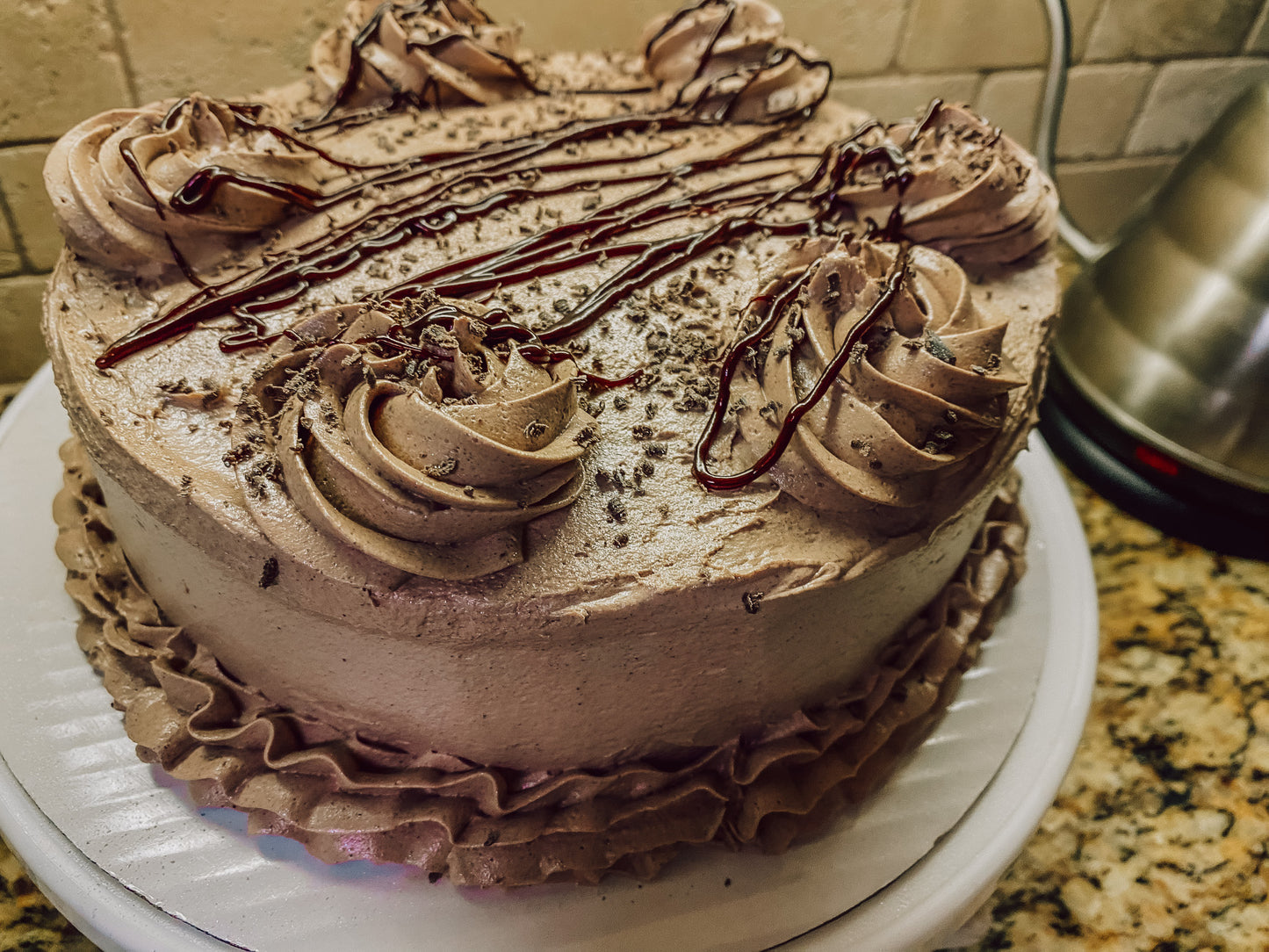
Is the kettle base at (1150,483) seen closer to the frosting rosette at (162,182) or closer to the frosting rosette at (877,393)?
the frosting rosette at (877,393)

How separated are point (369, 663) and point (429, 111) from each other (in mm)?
1618

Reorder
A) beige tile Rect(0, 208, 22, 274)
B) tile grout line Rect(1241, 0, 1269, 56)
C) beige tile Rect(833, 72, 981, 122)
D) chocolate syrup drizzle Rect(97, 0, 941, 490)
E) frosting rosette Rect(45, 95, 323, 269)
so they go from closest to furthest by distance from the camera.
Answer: chocolate syrup drizzle Rect(97, 0, 941, 490) → frosting rosette Rect(45, 95, 323, 269) → beige tile Rect(0, 208, 22, 274) → beige tile Rect(833, 72, 981, 122) → tile grout line Rect(1241, 0, 1269, 56)

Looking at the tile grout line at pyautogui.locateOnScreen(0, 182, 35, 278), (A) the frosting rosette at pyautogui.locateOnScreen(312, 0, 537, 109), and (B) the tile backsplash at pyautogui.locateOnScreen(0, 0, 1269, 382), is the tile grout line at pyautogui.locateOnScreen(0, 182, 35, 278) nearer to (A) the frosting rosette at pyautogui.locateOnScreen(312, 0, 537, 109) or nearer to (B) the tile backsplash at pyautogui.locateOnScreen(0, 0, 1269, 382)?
(B) the tile backsplash at pyautogui.locateOnScreen(0, 0, 1269, 382)

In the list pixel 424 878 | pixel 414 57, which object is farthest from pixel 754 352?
pixel 414 57

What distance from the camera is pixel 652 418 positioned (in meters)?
1.59

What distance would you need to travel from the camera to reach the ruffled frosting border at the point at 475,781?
4.91ft

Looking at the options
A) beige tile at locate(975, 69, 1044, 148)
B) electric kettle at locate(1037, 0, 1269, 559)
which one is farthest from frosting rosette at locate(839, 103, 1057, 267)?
beige tile at locate(975, 69, 1044, 148)

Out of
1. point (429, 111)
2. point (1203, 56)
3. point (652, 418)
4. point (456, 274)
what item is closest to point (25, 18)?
point (429, 111)

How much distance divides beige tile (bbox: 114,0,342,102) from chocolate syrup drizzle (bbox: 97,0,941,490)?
76 cm

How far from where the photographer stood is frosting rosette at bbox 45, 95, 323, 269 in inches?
68.5

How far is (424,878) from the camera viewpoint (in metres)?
1.52

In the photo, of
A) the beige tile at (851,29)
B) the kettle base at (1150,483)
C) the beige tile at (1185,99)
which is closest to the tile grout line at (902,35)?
the beige tile at (851,29)

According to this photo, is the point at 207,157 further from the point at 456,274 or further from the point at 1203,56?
the point at 1203,56

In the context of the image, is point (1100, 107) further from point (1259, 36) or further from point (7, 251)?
point (7, 251)
